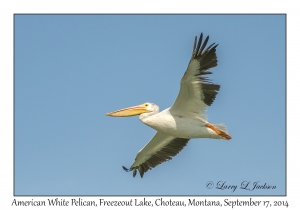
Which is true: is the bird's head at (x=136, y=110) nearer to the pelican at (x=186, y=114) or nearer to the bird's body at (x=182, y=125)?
the pelican at (x=186, y=114)

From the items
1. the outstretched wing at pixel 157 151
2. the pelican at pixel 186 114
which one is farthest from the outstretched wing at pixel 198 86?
the outstretched wing at pixel 157 151

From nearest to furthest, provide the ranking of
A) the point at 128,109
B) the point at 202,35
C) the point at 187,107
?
1. the point at 202,35
2. the point at 187,107
3. the point at 128,109

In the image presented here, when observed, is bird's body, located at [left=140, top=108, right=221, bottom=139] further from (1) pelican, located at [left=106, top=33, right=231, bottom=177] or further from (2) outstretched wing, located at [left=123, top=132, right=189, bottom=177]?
(2) outstretched wing, located at [left=123, top=132, right=189, bottom=177]

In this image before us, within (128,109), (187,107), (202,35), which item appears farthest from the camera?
(128,109)

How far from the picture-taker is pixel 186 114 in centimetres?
1298

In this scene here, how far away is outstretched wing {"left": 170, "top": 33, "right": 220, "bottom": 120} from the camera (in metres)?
12.0

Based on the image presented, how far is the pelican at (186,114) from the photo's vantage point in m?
12.1

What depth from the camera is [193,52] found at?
39.5ft

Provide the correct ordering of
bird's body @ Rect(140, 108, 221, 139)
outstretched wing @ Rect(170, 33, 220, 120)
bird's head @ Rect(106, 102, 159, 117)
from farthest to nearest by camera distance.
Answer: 1. bird's head @ Rect(106, 102, 159, 117)
2. bird's body @ Rect(140, 108, 221, 139)
3. outstretched wing @ Rect(170, 33, 220, 120)

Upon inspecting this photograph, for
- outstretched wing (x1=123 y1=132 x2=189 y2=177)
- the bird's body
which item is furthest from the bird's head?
outstretched wing (x1=123 y1=132 x2=189 y2=177)

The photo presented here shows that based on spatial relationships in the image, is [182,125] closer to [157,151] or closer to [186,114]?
[186,114]
